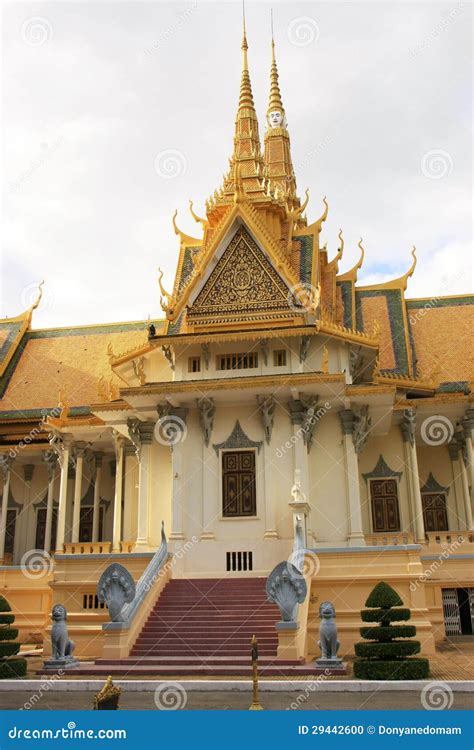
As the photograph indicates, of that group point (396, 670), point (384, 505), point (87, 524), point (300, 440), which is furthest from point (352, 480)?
point (87, 524)

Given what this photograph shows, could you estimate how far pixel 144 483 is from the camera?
19938 millimetres

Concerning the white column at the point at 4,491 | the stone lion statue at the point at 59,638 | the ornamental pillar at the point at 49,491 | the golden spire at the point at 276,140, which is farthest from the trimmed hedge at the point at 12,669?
→ the golden spire at the point at 276,140

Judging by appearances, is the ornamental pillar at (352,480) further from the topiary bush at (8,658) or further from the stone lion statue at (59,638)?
the topiary bush at (8,658)

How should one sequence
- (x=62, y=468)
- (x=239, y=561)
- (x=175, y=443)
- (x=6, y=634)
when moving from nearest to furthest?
(x=6, y=634)
(x=239, y=561)
(x=175, y=443)
(x=62, y=468)

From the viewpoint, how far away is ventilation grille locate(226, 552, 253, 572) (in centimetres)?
1795

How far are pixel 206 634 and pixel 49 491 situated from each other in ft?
40.4

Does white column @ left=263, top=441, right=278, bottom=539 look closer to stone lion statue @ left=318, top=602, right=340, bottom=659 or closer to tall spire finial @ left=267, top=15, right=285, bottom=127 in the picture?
stone lion statue @ left=318, top=602, right=340, bottom=659

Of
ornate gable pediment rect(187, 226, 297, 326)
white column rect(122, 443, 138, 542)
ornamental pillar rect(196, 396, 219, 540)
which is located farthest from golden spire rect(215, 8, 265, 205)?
white column rect(122, 443, 138, 542)

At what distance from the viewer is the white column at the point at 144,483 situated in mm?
19344

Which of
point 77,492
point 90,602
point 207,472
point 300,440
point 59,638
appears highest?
point 77,492

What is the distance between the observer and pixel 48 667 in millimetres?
13055

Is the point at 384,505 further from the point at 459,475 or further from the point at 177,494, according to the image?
the point at 177,494

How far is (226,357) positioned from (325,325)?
8.87 ft

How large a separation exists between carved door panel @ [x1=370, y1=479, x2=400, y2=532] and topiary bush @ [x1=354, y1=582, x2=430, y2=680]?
955 centimetres
